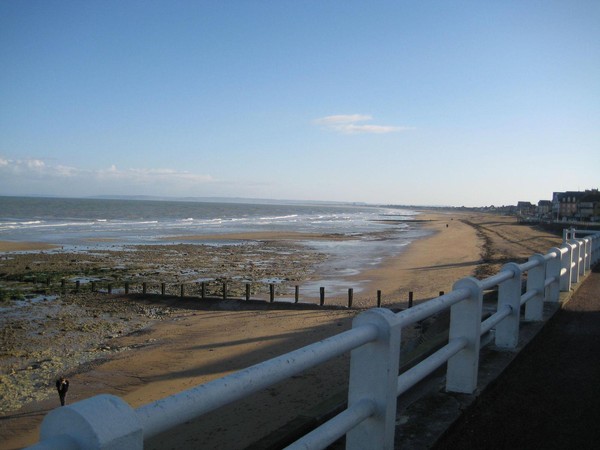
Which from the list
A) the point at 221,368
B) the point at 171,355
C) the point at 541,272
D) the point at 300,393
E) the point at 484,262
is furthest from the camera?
the point at 484,262

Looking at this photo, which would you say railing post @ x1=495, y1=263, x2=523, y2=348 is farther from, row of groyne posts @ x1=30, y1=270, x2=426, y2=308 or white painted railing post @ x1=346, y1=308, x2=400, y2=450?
row of groyne posts @ x1=30, y1=270, x2=426, y2=308

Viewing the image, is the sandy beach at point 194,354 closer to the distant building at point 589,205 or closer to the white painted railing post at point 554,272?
the white painted railing post at point 554,272

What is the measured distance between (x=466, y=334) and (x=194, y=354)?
9.63 meters

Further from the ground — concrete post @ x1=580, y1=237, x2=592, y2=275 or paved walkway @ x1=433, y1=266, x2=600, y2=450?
concrete post @ x1=580, y1=237, x2=592, y2=275

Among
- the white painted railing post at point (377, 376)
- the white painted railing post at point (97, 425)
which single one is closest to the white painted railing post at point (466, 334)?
the white painted railing post at point (377, 376)

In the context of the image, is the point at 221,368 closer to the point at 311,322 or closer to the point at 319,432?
the point at 311,322

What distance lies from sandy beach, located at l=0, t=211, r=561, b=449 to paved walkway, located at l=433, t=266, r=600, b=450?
11.6 feet

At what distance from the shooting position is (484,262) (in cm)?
3127

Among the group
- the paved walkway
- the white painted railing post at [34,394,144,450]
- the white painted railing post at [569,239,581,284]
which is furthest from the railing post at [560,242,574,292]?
the white painted railing post at [34,394,144,450]

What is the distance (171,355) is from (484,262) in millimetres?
23071

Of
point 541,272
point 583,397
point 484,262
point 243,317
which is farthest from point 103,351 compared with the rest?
point 484,262

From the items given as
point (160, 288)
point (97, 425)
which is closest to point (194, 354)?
point (160, 288)

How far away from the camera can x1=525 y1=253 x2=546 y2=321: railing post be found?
723 cm

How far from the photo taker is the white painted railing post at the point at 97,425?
157cm
